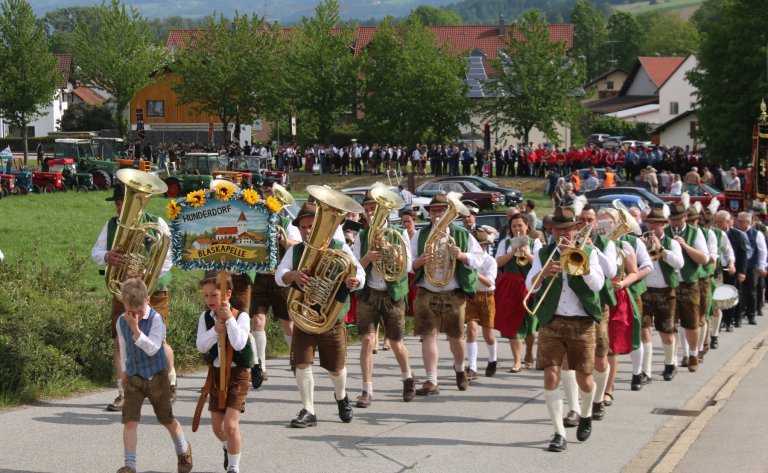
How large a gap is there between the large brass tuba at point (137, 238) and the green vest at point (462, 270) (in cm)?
273

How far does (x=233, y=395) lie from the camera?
27.1ft

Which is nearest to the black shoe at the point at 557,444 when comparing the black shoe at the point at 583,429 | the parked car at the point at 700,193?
the black shoe at the point at 583,429

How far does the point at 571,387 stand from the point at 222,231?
3.06m

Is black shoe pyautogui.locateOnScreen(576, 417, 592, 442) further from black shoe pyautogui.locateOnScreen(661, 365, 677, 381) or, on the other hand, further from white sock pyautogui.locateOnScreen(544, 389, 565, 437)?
black shoe pyautogui.locateOnScreen(661, 365, 677, 381)

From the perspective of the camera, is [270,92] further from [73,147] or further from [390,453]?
[390,453]

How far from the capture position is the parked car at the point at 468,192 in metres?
39.3

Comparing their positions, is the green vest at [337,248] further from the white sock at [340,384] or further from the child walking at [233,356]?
the child walking at [233,356]

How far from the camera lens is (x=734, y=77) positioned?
49406 mm

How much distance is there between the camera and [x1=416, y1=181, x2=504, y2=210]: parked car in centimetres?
3928

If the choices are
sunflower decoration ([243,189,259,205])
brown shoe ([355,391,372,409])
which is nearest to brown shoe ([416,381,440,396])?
brown shoe ([355,391,372,409])

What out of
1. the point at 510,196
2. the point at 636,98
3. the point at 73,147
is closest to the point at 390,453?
the point at 510,196

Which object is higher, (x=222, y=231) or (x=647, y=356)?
(x=222, y=231)

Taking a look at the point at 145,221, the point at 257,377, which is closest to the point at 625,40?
the point at 257,377

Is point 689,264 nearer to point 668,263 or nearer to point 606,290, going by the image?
point 668,263
